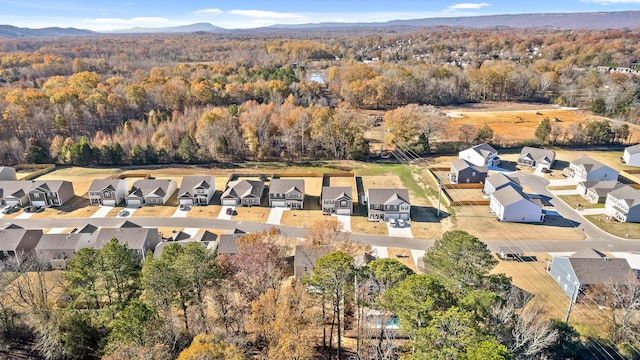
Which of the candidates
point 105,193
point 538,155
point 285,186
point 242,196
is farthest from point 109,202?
point 538,155

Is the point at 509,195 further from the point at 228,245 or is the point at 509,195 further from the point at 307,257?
the point at 228,245

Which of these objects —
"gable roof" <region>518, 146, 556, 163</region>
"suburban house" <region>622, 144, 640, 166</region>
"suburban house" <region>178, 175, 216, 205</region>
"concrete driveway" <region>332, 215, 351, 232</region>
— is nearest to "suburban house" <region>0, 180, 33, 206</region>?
"suburban house" <region>178, 175, 216, 205</region>

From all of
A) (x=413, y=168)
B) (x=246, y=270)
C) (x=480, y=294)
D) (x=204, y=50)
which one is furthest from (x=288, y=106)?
(x=204, y=50)

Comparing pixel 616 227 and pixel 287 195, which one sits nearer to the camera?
pixel 616 227

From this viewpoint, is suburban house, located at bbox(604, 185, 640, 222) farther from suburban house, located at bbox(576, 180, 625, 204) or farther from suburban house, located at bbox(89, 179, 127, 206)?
suburban house, located at bbox(89, 179, 127, 206)

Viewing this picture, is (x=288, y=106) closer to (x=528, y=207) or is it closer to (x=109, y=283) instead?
(x=528, y=207)

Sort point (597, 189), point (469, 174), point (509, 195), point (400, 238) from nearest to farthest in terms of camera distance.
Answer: point (400, 238) < point (509, 195) < point (597, 189) < point (469, 174)

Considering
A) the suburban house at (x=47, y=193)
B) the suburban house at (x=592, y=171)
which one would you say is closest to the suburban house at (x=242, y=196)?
the suburban house at (x=47, y=193)
